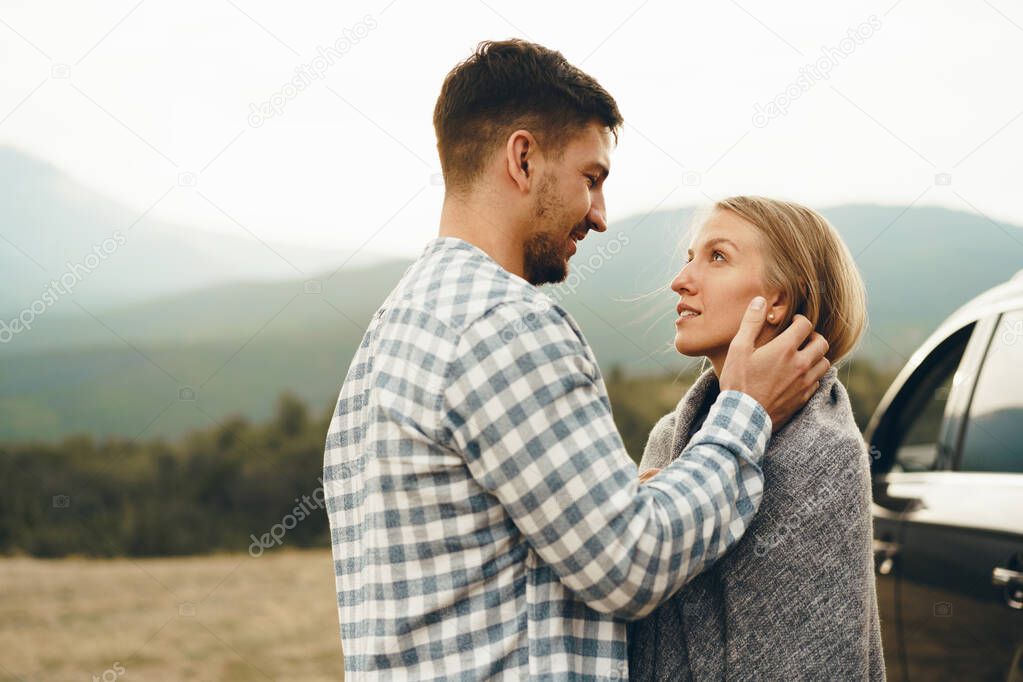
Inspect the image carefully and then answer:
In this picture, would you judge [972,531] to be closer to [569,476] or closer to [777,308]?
[777,308]

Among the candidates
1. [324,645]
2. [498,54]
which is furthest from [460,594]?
[324,645]

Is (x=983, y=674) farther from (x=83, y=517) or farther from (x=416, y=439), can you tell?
(x=83, y=517)

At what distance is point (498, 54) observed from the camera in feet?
5.99

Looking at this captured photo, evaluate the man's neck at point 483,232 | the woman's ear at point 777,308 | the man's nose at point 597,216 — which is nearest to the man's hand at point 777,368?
the woman's ear at point 777,308

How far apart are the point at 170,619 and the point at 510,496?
7321 millimetres

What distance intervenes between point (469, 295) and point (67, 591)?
29.0ft

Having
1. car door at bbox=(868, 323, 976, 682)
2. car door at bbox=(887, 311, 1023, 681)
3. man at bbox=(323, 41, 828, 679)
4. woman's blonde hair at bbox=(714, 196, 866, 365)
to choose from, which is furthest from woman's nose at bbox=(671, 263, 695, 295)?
car door at bbox=(868, 323, 976, 682)

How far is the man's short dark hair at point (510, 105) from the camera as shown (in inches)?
70.1

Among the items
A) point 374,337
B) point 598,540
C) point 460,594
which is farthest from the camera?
point 374,337

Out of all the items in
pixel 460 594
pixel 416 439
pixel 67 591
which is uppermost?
pixel 416 439

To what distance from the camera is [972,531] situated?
260 centimetres

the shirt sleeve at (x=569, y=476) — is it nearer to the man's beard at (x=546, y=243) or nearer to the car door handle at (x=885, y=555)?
the man's beard at (x=546, y=243)

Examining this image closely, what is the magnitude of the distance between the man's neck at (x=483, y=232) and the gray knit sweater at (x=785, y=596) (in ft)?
2.00

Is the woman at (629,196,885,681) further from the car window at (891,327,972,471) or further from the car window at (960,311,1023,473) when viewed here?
the car window at (891,327,972,471)
